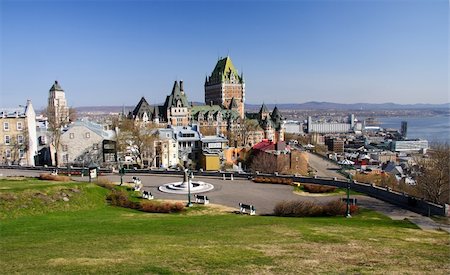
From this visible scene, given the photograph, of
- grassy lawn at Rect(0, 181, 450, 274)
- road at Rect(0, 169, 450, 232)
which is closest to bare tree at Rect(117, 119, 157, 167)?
road at Rect(0, 169, 450, 232)

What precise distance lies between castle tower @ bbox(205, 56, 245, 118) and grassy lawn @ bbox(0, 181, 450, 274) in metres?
107

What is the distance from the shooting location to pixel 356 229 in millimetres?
18422

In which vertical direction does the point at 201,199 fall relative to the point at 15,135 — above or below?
below

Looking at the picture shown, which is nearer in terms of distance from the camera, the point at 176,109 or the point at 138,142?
the point at 138,142

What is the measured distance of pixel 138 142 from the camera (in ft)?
172

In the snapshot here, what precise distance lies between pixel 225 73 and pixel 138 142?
3237 inches

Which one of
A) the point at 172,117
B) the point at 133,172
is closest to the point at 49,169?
the point at 133,172

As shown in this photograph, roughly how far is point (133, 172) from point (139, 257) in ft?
98.3

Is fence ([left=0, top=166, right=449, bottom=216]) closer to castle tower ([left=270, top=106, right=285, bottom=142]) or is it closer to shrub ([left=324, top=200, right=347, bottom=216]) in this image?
shrub ([left=324, top=200, right=347, bottom=216])

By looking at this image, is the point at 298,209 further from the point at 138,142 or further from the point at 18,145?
the point at 18,145

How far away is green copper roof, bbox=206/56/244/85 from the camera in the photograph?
13050 cm

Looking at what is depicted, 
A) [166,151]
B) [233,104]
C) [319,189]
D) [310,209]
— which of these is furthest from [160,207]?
[233,104]

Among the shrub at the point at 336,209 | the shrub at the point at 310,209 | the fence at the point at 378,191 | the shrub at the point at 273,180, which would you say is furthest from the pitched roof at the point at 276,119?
the shrub at the point at 336,209

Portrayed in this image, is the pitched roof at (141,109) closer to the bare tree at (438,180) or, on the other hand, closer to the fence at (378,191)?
the fence at (378,191)
